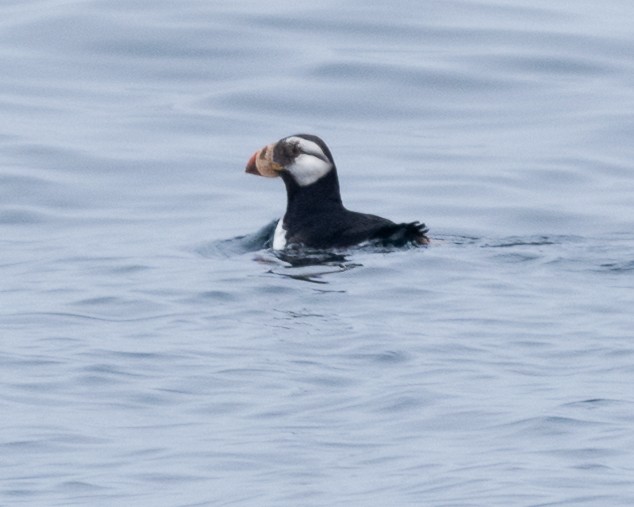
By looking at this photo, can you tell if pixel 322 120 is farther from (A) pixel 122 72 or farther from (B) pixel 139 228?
(B) pixel 139 228

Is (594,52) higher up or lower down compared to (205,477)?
higher up

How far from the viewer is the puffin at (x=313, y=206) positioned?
11.7m

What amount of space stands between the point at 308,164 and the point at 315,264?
1235 millimetres

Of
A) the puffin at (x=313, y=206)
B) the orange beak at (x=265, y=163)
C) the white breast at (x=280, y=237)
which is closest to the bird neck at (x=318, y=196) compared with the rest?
the puffin at (x=313, y=206)

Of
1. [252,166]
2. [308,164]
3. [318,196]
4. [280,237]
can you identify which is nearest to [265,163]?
[252,166]

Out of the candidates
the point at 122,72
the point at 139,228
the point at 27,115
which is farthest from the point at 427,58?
the point at 139,228

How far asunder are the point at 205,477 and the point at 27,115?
38.6 ft

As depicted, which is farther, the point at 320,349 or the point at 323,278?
the point at 323,278

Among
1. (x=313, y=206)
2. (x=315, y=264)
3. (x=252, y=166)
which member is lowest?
(x=315, y=264)

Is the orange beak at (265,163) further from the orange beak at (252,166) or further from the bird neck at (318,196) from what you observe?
the bird neck at (318,196)

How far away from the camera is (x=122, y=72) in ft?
65.9

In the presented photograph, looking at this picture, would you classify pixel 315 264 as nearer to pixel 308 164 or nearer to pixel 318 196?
pixel 318 196

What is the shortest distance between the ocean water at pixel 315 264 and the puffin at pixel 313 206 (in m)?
0.19

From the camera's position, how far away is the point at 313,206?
40.5 feet
